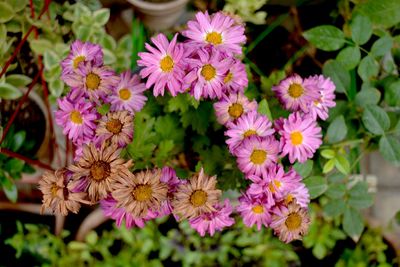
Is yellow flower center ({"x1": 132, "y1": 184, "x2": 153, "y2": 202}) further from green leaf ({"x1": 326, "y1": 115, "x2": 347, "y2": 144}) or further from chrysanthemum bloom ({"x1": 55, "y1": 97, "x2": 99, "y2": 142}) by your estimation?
green leaf ({"x1": 326, "y1": 115, "x2": 347, "y2": 144})

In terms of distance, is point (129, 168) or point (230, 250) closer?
point (129, 168)

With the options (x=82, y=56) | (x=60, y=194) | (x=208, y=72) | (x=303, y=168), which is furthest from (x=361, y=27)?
(x=60, y=194)

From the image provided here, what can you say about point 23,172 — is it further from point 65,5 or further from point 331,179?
point 331,179

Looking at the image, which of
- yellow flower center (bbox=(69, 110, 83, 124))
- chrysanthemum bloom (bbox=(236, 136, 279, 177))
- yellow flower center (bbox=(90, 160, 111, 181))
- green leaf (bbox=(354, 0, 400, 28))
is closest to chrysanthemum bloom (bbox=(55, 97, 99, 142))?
yellow flower center (bbox=(69, 110, 83, 124))

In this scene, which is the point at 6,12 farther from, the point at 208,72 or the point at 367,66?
the point at 367,66

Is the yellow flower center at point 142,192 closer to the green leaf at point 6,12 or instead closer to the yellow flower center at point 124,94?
the yellow flower center at point 124,94

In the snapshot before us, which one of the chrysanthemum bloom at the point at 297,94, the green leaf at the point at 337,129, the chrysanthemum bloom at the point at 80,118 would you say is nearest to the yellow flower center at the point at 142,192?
the chrysanthemum bloom at the point at 80,118

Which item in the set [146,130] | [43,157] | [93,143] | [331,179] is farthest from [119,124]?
[43,157]
